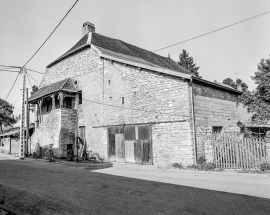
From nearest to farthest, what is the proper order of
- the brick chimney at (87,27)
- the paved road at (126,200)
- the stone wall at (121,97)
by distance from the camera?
the paved road at (126,200) < the stone wall at (121,97) < the brick chimney at (87,27)

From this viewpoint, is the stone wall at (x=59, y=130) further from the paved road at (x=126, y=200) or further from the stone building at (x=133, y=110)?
the paved road at (x=126, y=200)

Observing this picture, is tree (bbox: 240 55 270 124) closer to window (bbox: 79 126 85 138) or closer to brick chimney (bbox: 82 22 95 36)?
window (bbox: 79 126 85 138)

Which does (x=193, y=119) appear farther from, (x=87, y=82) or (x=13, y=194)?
(x=87, y=82)

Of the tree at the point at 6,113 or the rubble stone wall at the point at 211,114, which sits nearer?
the rubble stone wall at the point at 211,114

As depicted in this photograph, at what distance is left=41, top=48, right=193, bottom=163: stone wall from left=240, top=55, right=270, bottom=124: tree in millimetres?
6035

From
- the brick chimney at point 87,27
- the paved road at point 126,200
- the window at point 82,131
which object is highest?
the brick chimney at point 87,27

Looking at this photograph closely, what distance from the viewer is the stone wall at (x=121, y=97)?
12344 millimetres

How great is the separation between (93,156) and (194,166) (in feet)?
29.8

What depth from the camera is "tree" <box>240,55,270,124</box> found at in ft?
46.7

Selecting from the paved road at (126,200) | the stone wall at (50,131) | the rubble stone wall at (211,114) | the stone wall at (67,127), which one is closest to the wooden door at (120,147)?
the stone wall at (67,127)

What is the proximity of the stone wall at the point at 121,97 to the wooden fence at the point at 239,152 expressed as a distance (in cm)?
153

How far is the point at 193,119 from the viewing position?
11758 mm

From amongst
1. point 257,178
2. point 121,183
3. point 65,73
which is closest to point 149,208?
point 121,183

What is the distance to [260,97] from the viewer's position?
14727mm
